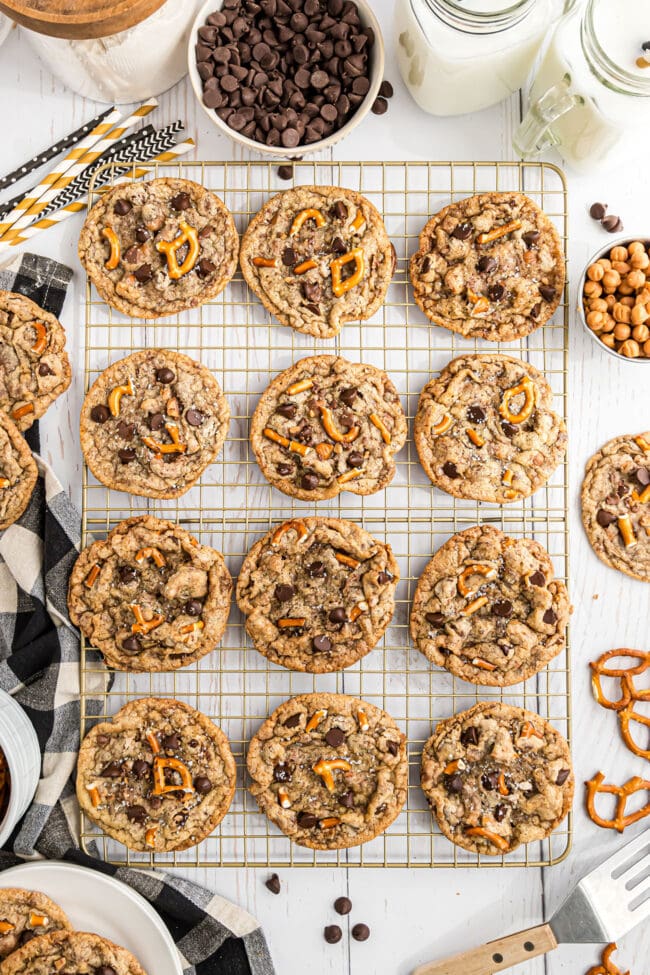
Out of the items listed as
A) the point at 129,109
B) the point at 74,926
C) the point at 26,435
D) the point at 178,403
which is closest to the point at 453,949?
the point at 74,926

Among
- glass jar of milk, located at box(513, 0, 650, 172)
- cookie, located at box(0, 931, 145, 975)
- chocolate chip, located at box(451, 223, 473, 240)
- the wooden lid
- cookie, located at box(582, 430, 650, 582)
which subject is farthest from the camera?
cookie, located at box(582, 430, 650, 582)

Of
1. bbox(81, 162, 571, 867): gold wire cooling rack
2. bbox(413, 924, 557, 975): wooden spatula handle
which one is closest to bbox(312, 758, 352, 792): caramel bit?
bbox(81, 162, 571, 867): gold wire cooling rack

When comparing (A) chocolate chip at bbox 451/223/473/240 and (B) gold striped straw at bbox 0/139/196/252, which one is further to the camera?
(B) gold striped straw at bbox 0/139/196/252

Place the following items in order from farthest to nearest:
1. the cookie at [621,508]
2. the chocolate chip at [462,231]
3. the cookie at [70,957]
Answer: the cookie at [621,508] < the chocolate chip at [462,231] < the cookie at [70,957]

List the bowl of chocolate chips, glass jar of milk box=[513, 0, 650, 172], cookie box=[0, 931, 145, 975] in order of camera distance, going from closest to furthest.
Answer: glass jar of milk box=[513, 0, 650, 172], cookie box=[0, 931, 145, 975], the bowl of chocolate chips

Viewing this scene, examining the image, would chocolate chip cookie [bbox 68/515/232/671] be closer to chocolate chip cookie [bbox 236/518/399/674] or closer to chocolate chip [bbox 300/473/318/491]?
chocolate chip cookie [bbox 236/518/399/674]

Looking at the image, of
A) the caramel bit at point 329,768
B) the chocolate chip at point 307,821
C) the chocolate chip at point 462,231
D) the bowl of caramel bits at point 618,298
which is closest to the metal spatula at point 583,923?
the chocolate chip at point 307,821

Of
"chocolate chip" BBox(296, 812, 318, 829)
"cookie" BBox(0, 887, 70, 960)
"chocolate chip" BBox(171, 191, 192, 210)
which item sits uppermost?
"chocolate chip" BBox(171, 191, 192, 210)

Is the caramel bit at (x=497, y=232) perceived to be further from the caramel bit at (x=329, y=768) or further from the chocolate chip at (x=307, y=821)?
the chocolate chip at (x=307, y=821)
